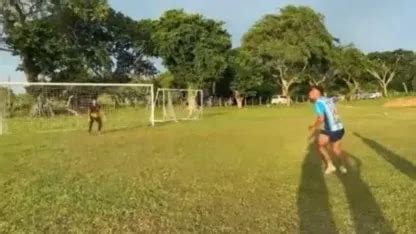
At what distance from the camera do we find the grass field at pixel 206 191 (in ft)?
25.2

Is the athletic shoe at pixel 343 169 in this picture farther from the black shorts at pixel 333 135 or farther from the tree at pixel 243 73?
the tree at pixel 243 73

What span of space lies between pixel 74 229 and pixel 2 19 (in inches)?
1913

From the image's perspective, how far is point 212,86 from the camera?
76.3m

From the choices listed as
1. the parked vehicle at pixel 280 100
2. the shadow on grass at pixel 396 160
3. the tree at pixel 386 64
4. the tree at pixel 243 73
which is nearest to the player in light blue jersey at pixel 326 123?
the shadow on grass at pixel 396 160

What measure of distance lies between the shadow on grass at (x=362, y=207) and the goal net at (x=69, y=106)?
20512 millimetres

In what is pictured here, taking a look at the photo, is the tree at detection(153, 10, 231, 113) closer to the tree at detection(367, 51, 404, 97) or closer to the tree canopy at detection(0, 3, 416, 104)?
the tree canopy at detection(0, 3, 416, 104)

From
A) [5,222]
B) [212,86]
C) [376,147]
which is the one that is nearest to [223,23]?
[212,86]

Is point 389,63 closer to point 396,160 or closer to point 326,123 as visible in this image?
point 396,160

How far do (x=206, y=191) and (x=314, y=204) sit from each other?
6.47 feet

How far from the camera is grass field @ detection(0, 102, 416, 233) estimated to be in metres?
7.67

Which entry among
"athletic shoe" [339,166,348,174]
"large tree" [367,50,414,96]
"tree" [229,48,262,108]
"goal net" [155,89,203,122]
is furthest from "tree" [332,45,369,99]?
"athletic shoe" [339,166,348,174]

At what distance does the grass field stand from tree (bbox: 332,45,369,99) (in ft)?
240

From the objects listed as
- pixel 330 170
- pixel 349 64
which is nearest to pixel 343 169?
pixel 330 170

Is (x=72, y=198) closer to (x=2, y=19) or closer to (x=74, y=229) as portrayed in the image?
(x=74, y=229)
